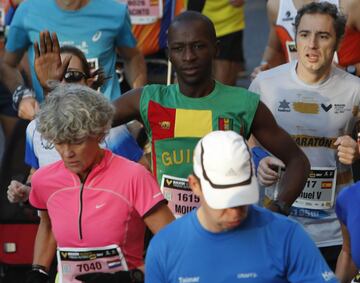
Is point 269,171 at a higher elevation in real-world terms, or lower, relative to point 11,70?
higher

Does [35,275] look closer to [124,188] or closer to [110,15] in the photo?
[124,188]

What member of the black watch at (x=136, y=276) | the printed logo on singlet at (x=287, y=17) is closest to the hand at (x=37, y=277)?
the black watch at (x=136, y=276)

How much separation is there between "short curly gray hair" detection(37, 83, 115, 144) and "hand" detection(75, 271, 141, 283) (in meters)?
0.55

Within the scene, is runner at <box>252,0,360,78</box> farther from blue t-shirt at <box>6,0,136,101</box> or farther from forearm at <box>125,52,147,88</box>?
blue t-shirt at <box>6,0,136,101</box>

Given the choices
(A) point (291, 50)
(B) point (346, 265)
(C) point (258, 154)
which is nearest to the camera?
(B) point (346, 265)

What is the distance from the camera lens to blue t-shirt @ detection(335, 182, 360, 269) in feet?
15.3

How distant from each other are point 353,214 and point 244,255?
0.80 m

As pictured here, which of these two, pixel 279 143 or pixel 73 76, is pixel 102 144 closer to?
pixel 73 76

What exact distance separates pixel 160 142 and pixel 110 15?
7.38 ft

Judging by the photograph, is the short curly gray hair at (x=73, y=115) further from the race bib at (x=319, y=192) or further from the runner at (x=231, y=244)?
the race bib at (x=319, y=192)

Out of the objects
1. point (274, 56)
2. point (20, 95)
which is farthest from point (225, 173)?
point (274, 56)

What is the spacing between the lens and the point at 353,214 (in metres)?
4.68

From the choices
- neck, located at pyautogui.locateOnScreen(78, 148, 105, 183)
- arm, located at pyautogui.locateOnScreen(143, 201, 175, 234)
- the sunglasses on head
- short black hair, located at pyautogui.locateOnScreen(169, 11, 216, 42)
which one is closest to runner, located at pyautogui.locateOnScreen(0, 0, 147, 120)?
the sunglasses on head

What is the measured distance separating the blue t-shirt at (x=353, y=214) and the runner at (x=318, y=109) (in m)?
1.09
